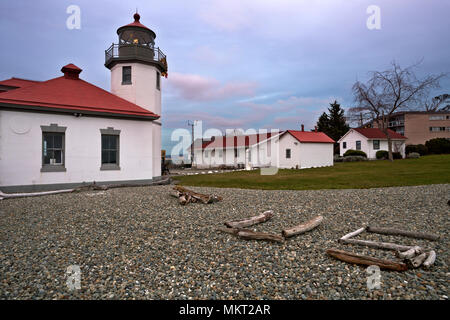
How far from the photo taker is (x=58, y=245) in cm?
502

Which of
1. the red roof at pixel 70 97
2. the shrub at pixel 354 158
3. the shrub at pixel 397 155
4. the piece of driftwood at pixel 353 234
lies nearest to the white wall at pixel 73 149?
the red roof at pixel 70 97

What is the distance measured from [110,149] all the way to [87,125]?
1639 millimetres

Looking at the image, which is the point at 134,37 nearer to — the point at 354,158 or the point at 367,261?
the point at 367,261

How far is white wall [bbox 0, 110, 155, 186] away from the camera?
11.3 m

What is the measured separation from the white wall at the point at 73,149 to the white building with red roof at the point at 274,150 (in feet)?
59.9

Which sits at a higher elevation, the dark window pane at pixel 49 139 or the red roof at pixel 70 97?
the red roof at pixel 70 97

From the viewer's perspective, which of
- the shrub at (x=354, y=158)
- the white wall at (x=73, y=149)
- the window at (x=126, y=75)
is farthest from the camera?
the shrub at (x=354, y=158)

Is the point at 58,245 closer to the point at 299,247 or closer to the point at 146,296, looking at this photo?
the point at 146,296

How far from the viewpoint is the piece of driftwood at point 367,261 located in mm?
3859

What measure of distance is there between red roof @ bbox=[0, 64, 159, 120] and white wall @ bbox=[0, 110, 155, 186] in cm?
51

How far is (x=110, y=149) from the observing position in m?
13.7

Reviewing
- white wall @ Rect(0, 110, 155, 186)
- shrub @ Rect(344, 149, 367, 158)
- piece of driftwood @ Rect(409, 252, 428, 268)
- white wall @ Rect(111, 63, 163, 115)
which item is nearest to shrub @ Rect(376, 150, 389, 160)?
shrub @ Rect(344, 149, 367, 158)

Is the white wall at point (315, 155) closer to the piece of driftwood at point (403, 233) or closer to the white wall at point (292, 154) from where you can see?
the white wall at point (292, 154)

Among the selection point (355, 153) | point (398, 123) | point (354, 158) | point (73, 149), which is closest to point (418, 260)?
point (73, 149)
